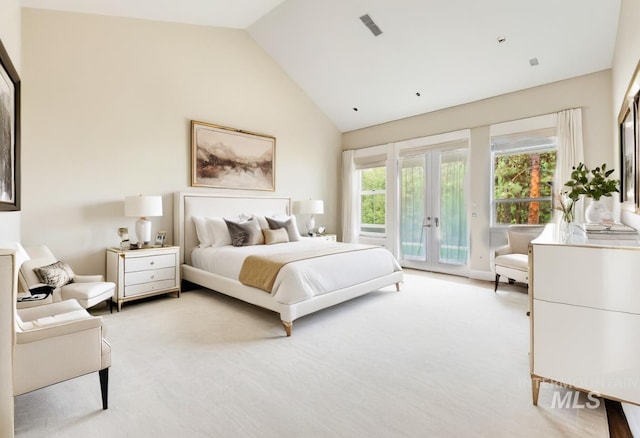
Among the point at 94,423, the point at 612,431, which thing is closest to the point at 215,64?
the point at 94,423

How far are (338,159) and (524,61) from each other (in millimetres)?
3785

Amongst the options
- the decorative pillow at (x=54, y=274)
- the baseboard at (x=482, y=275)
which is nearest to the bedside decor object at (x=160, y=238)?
the decorative pillow at (x=54, y=274)

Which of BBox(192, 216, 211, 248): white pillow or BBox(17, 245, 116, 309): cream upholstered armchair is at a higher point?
BBox(192, 216, 211, 248): white pillow

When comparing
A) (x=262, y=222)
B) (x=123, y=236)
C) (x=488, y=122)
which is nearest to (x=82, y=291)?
(x=123, y=236)

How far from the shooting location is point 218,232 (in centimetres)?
457

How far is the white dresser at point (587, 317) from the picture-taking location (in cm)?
157

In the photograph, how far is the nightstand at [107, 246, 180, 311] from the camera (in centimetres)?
372

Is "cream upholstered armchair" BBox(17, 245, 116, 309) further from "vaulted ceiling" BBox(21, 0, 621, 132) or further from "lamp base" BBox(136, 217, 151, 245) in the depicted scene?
"vaulted ceiling" BBox(21, 0, 621, 132)

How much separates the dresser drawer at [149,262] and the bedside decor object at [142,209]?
248mm

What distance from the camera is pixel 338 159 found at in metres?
7.14

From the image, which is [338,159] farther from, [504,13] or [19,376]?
[19,376]

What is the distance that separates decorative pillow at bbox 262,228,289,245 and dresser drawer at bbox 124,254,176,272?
1.26 meters

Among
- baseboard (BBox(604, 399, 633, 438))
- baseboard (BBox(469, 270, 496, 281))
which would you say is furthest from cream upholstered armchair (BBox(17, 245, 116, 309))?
baseboard (BBox(469, 270, 496, 281))

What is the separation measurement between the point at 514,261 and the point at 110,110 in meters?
5.56
